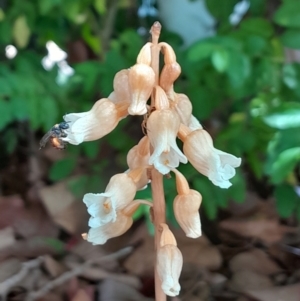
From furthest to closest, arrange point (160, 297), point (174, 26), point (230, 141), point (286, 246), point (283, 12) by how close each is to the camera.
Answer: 1. point (174, 26)
2. point (286, 246)
3. point (230, 141)
4. point (283, 12)
5. point (160, 297)

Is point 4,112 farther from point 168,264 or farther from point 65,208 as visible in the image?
point 168,264

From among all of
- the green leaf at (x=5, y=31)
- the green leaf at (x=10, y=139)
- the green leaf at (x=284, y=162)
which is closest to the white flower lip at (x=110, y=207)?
the green leaf at (x=284, y=162)

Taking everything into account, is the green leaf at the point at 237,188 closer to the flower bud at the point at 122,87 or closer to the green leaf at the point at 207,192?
the green leaf at the point at 207,192

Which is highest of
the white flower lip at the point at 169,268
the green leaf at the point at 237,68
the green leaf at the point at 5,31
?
the green leaf at the point at 5,31

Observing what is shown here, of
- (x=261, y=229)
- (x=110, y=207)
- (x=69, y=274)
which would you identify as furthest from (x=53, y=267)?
(x=110, y=207)

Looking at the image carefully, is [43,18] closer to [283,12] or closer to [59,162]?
[59,162]

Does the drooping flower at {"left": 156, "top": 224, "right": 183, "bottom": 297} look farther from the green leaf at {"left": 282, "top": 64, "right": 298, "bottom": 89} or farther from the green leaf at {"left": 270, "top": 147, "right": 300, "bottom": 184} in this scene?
the green leaf at {"left": 282, "top": 64, "right": 298, "bottom": 89}

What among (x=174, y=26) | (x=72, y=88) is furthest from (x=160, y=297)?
(x=174, y=26)

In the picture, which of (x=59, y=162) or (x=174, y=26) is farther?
(x=174, y=26)
